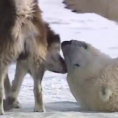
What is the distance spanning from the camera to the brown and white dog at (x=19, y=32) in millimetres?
5668

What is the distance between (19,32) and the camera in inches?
225

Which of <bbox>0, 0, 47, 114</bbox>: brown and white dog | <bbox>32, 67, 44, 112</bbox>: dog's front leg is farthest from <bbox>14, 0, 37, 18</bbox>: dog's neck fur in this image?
<bbox>32, 67, 44, 112</bbox>: dog's front leg

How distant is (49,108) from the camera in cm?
654

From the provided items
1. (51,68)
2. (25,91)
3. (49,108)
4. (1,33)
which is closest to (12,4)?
(1,33)

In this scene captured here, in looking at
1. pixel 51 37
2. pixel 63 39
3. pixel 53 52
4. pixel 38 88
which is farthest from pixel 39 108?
pixel 63 39

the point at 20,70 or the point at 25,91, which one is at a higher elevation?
the point at 20,70

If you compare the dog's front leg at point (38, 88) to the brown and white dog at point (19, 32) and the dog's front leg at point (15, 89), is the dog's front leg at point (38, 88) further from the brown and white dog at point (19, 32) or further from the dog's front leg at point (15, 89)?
the dog's front leg at point (15, 89)

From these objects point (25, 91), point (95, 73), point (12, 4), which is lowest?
point (25, 91)

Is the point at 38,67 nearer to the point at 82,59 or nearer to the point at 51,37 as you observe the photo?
the point at 51,37

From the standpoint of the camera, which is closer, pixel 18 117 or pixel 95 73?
pixel 18 117

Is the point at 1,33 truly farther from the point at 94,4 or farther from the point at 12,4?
the point at 94,4

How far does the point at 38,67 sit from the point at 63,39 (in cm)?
805

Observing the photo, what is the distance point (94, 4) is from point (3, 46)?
9.91 ft

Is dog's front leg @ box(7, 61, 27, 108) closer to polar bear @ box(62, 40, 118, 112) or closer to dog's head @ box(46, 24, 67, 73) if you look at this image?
dog's head @ box(46, 24, 67, 73)
